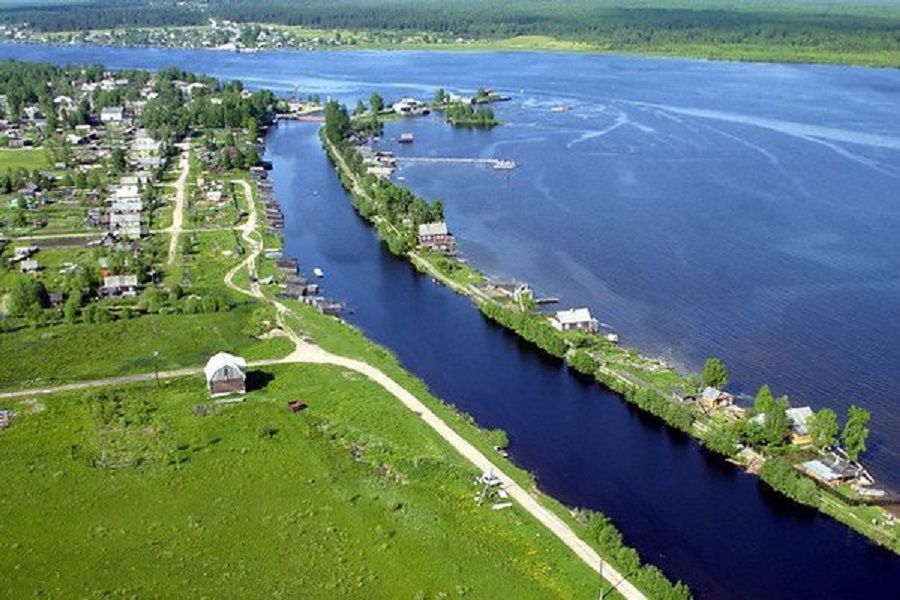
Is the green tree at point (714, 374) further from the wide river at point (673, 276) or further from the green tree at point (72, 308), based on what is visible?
the green tree at point (72, 308)

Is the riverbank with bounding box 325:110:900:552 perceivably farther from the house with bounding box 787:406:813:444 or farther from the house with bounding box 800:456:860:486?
the house with bounding box 787:406:813:444

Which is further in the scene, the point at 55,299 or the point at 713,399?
the point at 55,299

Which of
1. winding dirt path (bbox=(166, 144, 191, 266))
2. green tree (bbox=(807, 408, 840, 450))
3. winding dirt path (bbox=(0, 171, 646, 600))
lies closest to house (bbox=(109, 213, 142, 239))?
winding dirt path (bbox=(166, 144, 191, 266))

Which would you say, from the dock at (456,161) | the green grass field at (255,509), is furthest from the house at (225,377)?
the dock at (456,161)

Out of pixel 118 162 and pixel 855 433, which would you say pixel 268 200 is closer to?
pixel 118 162

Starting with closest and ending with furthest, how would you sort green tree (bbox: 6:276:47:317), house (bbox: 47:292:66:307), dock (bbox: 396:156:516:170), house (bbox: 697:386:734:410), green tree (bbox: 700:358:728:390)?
house (bbox: 697:386:734:410)
green tree (bbox: 700:358:728:390)
green tree (bbox: 6:276:47:317)
house (bbox: 47:292:66:307)
dock (bbox: 396:156:516:170)

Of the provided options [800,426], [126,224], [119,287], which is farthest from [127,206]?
[800,426]
